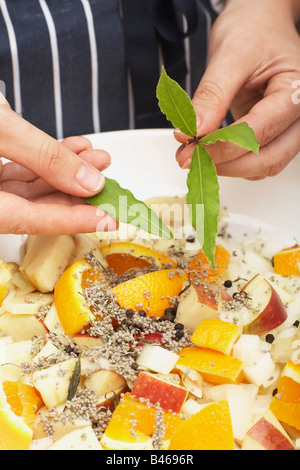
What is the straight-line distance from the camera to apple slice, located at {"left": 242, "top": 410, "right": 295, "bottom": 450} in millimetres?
943

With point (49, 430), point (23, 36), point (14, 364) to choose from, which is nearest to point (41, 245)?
point (14, 364)

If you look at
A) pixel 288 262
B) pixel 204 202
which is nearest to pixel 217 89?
pixel 204 202

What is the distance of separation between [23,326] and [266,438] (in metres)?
0.60

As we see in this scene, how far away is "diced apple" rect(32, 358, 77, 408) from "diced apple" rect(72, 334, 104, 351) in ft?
0.21

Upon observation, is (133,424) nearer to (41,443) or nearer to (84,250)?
(41,443)

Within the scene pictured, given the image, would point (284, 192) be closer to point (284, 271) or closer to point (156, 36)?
point (284, 271)

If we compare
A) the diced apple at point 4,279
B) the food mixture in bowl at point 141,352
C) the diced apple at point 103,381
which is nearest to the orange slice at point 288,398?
the food mixture in bowl at point 141,352

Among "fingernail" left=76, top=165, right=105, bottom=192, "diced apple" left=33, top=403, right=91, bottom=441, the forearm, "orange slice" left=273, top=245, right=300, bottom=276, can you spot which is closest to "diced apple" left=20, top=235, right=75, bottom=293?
"fingernail" left=76, top=165, right=105, bottom=192

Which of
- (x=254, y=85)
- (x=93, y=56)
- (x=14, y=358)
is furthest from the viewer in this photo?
(x=93, y=56)

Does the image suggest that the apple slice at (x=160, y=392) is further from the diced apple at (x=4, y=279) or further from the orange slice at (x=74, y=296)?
the diced apple at (x=4, y=279)

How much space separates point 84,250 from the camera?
1268 millimetres

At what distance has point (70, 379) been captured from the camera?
1.04m

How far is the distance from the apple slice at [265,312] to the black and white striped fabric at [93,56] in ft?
2.95

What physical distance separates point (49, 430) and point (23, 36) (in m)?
1.16
